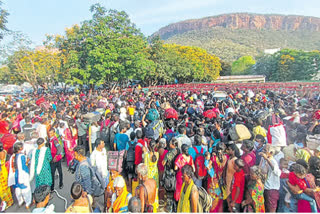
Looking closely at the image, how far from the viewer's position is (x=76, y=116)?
7.00 meters

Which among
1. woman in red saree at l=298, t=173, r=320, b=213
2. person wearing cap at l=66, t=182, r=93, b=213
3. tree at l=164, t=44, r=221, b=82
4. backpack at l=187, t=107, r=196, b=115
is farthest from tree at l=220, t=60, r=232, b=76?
person wearing cap at l=66, t=182, r=93, b=213

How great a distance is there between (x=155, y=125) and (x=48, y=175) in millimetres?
2474

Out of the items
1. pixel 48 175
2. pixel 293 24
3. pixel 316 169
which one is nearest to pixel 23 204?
pixel 48 175

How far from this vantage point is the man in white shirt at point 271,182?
9.40 ft

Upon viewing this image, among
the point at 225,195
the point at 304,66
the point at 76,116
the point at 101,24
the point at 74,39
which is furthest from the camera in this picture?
the point at 304,66

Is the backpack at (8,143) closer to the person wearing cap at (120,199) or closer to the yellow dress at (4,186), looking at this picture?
the yellow dress at (4,186)

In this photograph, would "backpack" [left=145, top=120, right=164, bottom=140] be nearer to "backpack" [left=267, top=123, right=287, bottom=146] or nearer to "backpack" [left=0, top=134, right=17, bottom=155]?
"backpack" [left=267, top=123, right=287, bottom=146]

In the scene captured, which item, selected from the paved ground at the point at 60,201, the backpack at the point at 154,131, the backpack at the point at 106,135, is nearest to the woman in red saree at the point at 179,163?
the paved ground at the point at 60,201

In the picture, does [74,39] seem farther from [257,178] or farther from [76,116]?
[257,178]

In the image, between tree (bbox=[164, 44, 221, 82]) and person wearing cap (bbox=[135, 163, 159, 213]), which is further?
tree (bbox=[164, 44, 221, 82])

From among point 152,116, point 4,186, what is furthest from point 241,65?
point 4,186

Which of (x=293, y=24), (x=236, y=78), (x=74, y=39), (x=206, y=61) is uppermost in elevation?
(x=293, y=24)

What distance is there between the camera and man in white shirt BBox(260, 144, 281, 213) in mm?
2865

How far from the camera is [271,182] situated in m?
2.88
